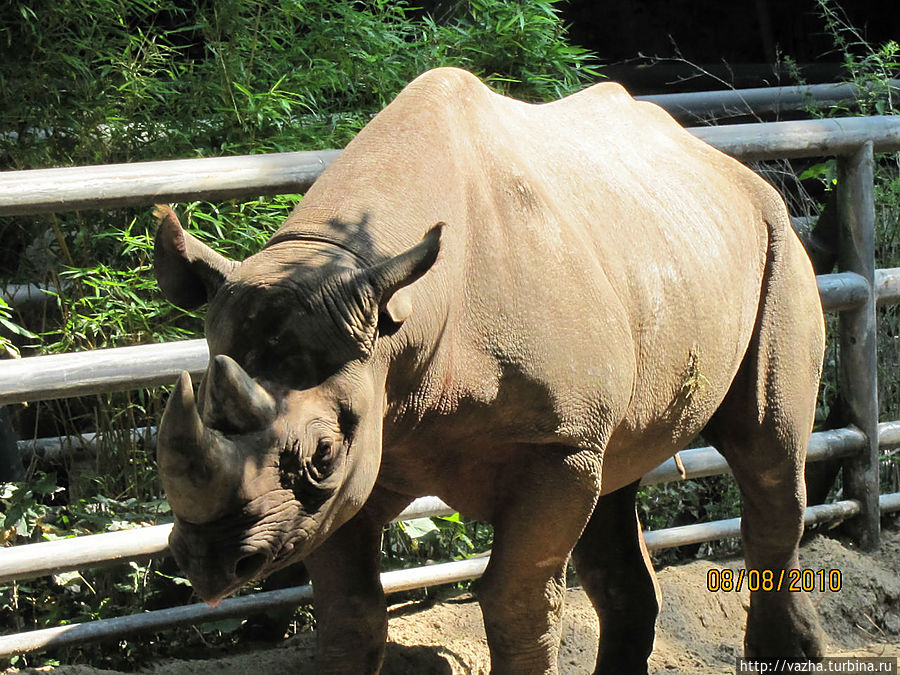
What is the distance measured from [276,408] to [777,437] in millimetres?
1842

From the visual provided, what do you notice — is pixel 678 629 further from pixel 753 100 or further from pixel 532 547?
pixel 753 100

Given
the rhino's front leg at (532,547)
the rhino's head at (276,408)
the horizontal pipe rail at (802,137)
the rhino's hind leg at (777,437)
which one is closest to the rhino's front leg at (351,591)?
the rhino's front leg at (532,547)

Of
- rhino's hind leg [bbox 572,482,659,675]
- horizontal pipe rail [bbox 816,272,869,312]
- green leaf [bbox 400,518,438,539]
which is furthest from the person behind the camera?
horizontal pipe rail [bbox 816,272,869,312]

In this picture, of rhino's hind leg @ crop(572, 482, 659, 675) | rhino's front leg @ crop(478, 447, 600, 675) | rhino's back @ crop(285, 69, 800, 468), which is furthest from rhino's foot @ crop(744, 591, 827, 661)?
rhino's front leg @ crop(478, 447, 600, 675)

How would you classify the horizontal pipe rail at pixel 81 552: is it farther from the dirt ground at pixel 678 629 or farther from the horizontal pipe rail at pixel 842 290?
the horizontal pipe rail at pixel 842 290

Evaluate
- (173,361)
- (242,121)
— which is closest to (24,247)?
(242,121)

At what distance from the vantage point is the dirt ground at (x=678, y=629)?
3.73 metres

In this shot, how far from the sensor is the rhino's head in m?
2.04

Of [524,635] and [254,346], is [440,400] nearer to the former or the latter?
[254,346]

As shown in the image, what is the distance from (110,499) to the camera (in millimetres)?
4008

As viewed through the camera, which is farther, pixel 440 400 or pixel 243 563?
pixel 440 400

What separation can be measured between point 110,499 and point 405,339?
198 centimetres

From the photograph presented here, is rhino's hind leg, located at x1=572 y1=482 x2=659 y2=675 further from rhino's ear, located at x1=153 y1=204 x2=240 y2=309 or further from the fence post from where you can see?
rhino's ear, located at x1=153 y1=204 x2=240 y2=309

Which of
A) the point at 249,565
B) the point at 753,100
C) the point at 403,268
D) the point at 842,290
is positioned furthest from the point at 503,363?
the point at 753,100
